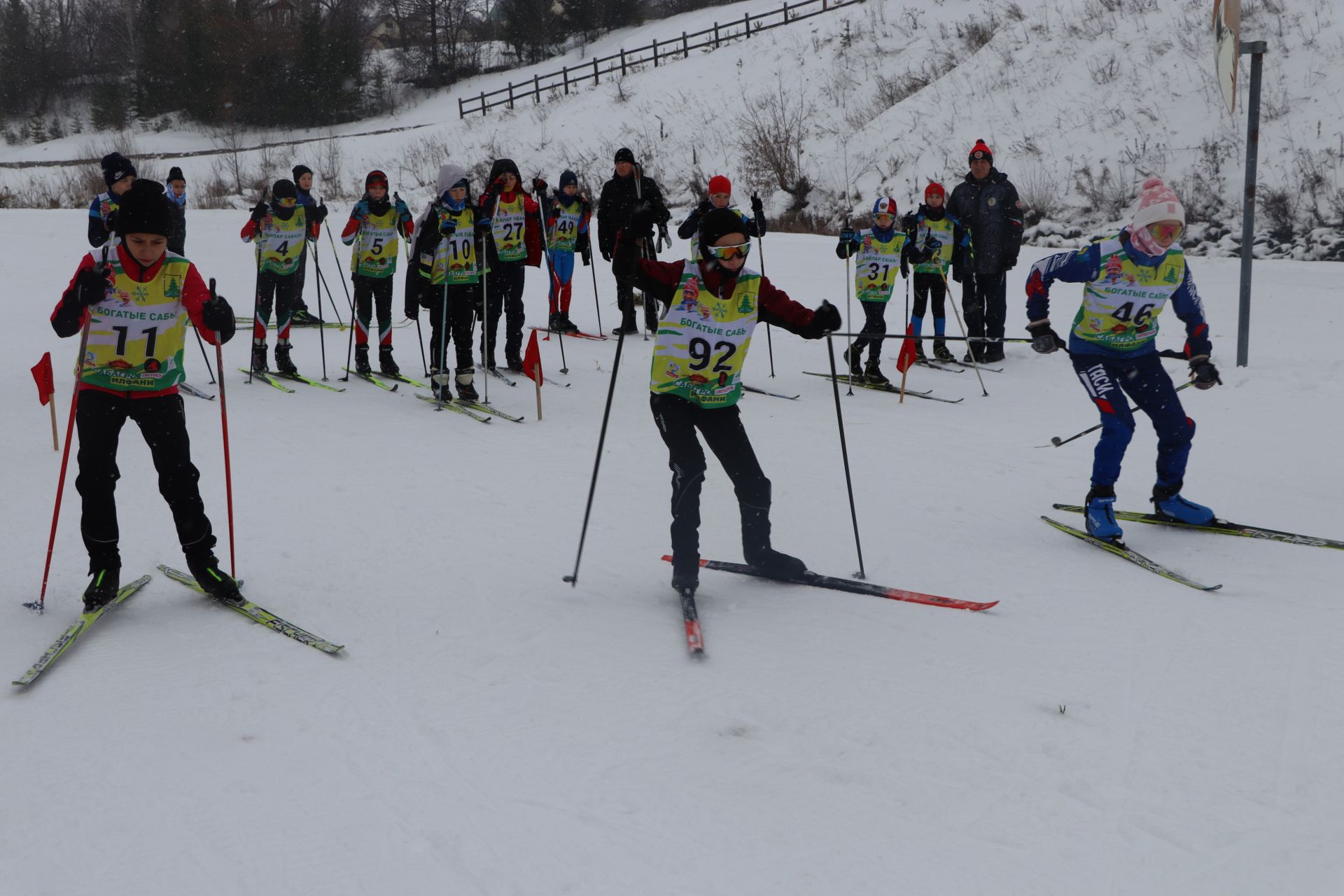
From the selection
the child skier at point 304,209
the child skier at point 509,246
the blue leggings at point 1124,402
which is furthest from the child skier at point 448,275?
the blue leggings at point 1124,402

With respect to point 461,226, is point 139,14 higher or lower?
higher

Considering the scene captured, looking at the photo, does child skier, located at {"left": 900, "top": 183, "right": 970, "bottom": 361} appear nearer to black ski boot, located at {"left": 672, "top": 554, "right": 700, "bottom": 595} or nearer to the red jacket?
black ski boot, located at {"left": 672, "top": 554, "right": 700, "bottom": 595}

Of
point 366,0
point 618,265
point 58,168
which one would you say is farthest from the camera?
point 366,0

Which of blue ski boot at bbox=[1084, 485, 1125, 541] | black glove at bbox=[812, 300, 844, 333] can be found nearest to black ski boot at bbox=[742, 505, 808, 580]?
black glove at bbox=[812, 300, 844, 333]

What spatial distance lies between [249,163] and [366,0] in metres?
26.4

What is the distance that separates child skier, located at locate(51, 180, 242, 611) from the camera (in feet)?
14.3

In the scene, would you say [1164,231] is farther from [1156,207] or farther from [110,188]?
[110,188]

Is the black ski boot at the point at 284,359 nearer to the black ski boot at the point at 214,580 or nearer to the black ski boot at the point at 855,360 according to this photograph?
the black ski boot at the point at 855,360

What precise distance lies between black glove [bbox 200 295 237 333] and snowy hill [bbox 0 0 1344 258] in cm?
1493

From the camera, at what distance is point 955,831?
3127mm

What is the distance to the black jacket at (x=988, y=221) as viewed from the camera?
34.9 ft

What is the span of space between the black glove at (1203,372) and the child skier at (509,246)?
19.3 feet

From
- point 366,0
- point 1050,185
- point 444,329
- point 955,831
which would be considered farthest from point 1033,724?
point 366,0

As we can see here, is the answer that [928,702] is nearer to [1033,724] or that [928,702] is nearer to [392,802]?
[1033,724]
